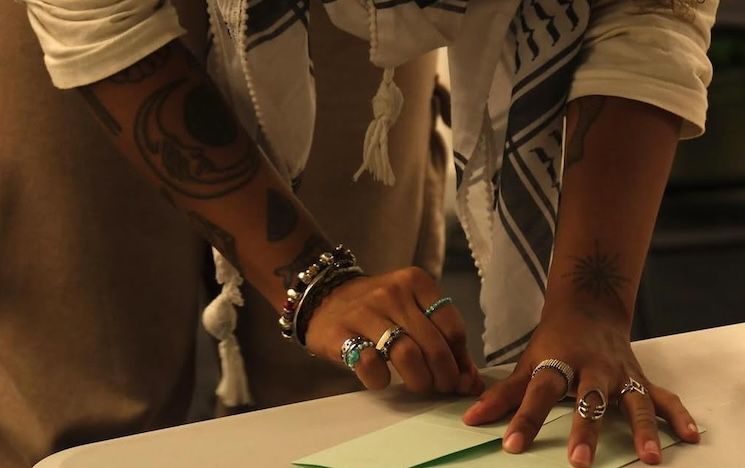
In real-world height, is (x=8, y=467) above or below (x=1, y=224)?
below

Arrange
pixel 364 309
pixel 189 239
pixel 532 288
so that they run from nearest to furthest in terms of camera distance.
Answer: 1. pixel 364 309
2. pixel 532 288
3. pixel 189 239

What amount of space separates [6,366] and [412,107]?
0.46 metres

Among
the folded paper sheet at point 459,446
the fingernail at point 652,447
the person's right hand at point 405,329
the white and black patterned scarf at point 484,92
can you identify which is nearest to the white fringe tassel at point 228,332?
the white and black patterned scarf at point 484,92

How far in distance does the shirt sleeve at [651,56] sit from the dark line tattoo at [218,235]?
270 millimetres

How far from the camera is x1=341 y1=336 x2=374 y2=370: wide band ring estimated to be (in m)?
0.58

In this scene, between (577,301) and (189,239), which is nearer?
(577,301)

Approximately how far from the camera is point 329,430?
54 centimetres

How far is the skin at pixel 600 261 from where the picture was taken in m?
0.54

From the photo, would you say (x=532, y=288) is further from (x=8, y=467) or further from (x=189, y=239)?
(x=8, y=467)

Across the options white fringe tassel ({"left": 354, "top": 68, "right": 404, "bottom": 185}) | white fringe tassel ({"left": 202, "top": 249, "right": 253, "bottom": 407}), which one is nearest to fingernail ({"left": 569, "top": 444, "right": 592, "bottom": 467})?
white fringe tassel ({"left": 354, "top": 68, "right": 404, "bottom": 185})

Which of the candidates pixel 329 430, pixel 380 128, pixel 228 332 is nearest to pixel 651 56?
pixel 380 128

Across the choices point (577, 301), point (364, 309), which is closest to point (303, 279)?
point (364, 309)

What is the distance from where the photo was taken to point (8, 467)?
82cm

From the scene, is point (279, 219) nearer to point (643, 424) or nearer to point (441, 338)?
point (441, 338)
